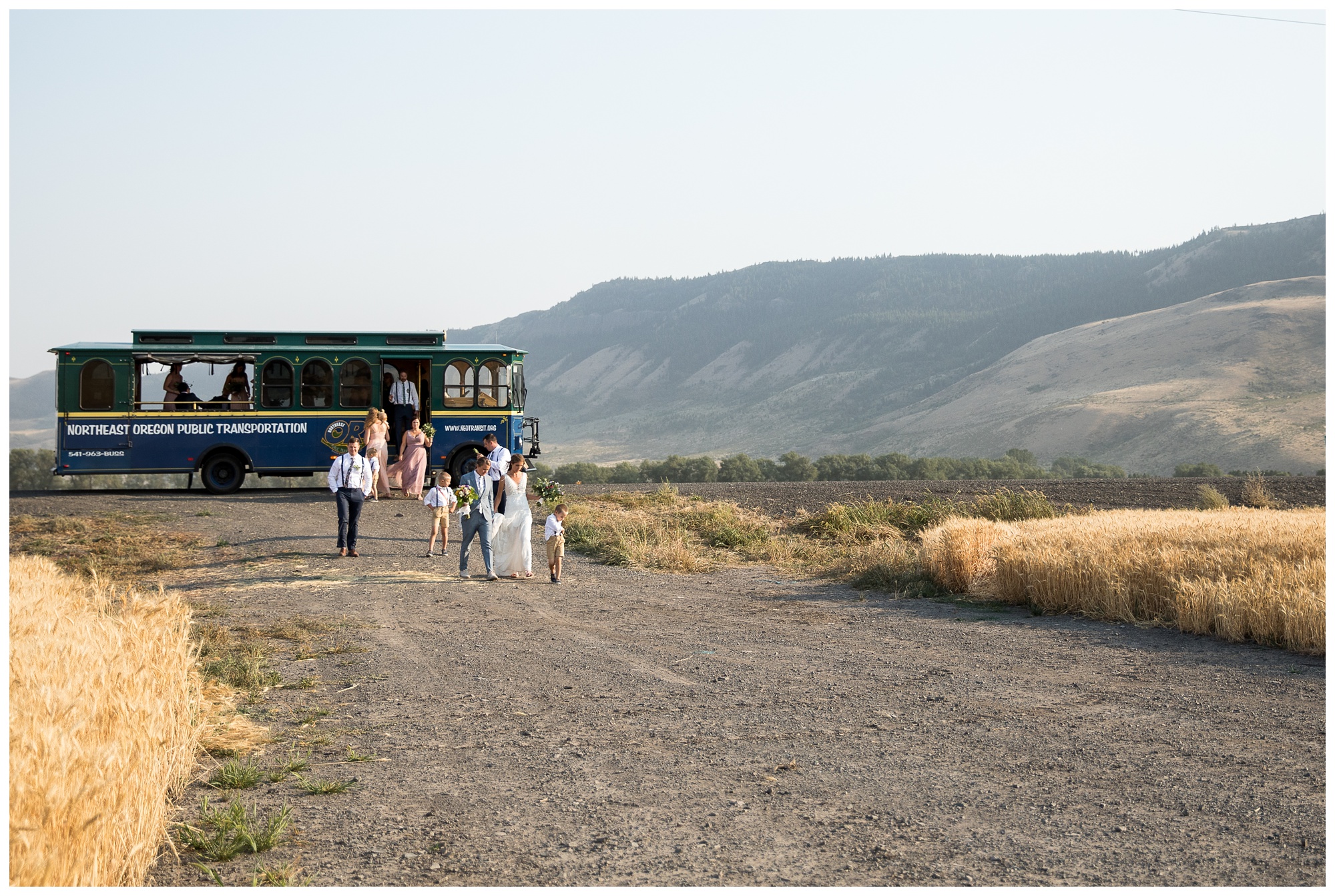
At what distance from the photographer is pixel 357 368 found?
21.5m

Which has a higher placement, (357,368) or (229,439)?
(357,368)

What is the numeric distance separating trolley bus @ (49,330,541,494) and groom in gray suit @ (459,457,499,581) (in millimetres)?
8469

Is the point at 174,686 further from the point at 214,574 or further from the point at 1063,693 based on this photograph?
the point at 214,574

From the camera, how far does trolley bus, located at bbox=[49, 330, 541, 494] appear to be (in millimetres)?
20562

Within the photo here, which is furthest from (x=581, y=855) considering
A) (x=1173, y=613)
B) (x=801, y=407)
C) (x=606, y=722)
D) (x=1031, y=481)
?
(x=801, y=407)

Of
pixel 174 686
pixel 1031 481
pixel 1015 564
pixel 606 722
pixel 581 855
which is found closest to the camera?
pixel 581 855

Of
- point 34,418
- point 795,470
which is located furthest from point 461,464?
point 34,418

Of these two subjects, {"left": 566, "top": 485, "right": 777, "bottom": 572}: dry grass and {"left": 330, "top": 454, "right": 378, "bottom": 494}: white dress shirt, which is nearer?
{"left": 330, "top": 454, "right": 378, "bottom": 494}: white dress shirt

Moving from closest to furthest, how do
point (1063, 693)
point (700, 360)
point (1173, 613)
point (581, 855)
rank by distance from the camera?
point (581, 855), point (1063, 693), point (1173, 613), point (700, 360)

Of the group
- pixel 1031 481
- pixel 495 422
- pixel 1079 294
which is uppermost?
pixel 1079 294

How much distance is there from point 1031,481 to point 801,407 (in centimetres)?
10082

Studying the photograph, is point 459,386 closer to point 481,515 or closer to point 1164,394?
point 481,515

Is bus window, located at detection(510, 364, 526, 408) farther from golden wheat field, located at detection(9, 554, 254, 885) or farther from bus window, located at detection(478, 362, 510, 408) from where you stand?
golden wheat field, located at detection(9, 554, 254, 885)

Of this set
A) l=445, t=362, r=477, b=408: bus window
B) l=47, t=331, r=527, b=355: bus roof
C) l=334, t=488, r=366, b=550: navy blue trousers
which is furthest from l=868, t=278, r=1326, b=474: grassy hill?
l=334, t=488, r=366, b=550: navy blue trousers
